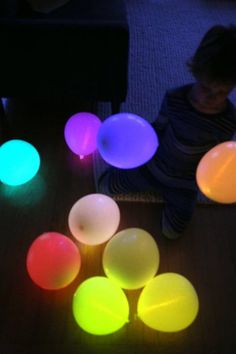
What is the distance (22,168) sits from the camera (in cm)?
119

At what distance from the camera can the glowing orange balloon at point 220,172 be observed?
3.03 feet

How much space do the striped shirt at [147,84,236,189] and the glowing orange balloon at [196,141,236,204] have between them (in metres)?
0.08

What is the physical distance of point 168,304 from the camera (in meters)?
0.85

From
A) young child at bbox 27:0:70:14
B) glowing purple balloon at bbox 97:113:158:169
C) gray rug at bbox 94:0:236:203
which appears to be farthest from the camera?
gray rug at bbox 94:0:236:203

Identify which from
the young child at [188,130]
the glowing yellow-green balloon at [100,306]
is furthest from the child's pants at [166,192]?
the glowing yellow-green balloon at [100,306]

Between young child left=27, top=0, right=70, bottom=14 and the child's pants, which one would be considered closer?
the child's pants

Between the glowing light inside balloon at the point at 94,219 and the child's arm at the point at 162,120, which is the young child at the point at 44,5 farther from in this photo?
the glowing light inside balloon at the point at 94,219

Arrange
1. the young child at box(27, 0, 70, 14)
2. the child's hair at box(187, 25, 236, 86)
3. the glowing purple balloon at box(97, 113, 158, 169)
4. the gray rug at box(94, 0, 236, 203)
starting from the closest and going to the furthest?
the child's hair at box(187, 25, 236, 86) < the glowing purple balloon at box(97, 113, 158, 169) < the young child at box(27, 0, 70, 14) < the gray rug at box(94, 0, 236, 203)

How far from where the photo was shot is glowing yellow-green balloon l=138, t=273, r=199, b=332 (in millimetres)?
850

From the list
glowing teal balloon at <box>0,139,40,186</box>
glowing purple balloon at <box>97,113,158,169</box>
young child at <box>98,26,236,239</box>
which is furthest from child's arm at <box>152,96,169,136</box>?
glowing teal balloon at <box>0,139,40,186</box>

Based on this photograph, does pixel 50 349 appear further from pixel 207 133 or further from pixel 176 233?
pixel 207 133

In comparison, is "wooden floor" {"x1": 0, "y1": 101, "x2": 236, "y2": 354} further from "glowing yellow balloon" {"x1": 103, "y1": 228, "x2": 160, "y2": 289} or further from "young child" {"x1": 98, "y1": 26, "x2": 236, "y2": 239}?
"glowing yellow balloon" {"x1": 103, "y1": 228, "x2": 160, "y2": 289}

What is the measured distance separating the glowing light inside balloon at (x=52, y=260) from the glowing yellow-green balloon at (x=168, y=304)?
0.80 ft

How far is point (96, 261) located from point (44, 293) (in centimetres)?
21
